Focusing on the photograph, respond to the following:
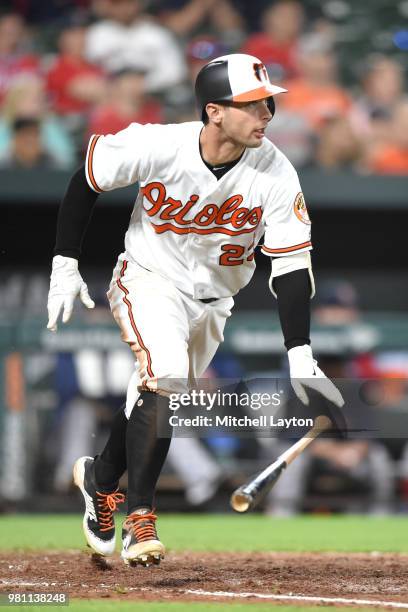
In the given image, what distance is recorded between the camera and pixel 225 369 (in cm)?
795

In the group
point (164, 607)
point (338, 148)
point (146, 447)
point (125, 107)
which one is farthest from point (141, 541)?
point (125, 107)

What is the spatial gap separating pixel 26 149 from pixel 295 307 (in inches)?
206

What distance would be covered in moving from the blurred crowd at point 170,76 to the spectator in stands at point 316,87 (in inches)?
0.5

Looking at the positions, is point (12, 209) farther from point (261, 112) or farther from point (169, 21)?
point (261, 112)

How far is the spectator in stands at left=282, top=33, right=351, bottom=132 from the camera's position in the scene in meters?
9.14

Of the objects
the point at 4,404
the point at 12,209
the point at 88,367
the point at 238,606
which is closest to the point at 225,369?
the point at 88,367

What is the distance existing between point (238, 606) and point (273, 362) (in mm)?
4743

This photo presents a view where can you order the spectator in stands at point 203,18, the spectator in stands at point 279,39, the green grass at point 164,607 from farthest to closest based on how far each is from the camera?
the spectator in stands at point 203,18 → the spectator in stands at point 279,39 → the green grass at point 164,607

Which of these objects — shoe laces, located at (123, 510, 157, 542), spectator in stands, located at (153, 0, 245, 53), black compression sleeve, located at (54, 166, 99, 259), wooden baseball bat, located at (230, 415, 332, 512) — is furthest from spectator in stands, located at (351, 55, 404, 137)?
shoe laces, located at (123, 510, 157, 542)

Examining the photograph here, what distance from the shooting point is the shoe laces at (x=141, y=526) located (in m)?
3.53

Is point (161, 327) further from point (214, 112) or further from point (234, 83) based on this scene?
point (234, 83)

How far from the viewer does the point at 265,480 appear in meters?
3.57

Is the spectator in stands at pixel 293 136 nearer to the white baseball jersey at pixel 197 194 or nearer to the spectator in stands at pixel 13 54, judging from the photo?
the spectator in stands at pixel 13 54

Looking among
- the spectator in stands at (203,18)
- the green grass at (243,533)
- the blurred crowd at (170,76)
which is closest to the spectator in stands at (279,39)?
the blurred crowd at (170,76)
